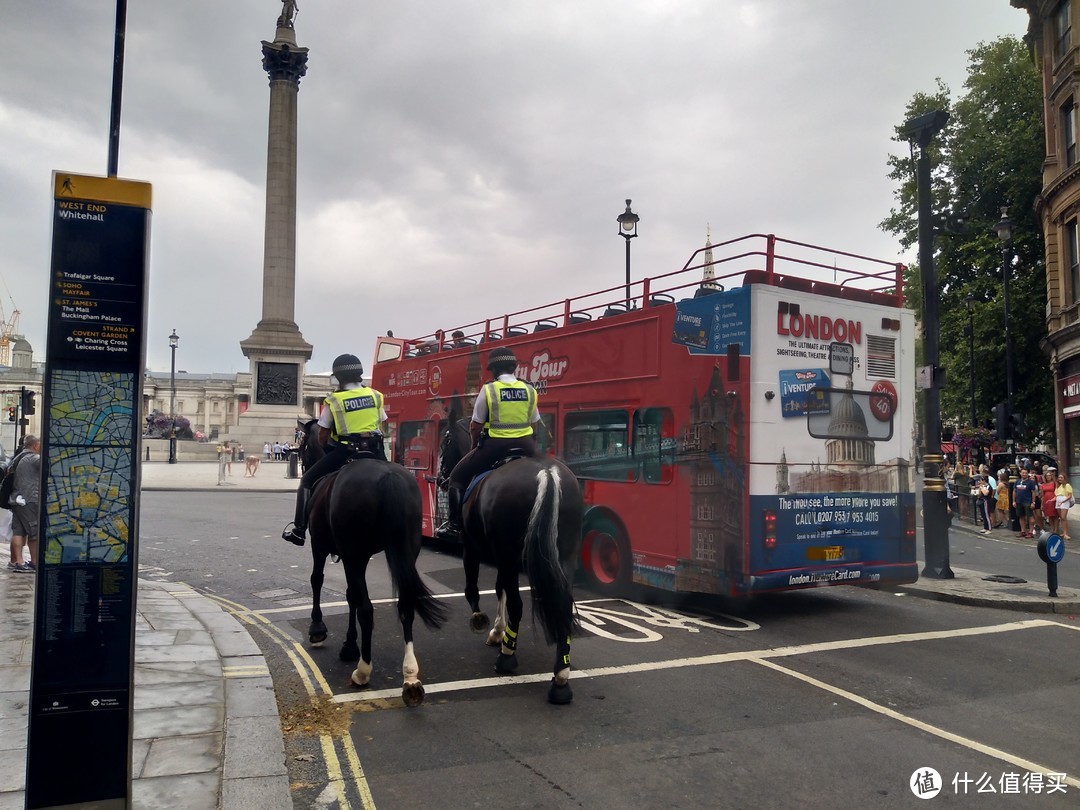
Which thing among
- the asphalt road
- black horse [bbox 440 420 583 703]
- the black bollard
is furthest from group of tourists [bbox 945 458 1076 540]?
black horse [bbox 440 420 583 703]

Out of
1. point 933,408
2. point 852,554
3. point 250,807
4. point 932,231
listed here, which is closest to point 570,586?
point 250,807

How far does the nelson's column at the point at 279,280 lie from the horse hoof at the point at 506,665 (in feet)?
121

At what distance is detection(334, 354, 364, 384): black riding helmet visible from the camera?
7.27 meters

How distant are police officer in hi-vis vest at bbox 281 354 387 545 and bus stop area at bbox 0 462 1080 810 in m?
1.81

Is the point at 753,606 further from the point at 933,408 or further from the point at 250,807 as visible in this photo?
the point at 250,807

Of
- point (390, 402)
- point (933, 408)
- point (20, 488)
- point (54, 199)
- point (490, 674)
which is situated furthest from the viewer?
point (390, 402)

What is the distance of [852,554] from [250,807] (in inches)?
285

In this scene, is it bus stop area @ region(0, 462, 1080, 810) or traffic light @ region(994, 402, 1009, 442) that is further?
traffic light @ region(994, 402, 1009, 442)

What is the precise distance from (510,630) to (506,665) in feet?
0.95

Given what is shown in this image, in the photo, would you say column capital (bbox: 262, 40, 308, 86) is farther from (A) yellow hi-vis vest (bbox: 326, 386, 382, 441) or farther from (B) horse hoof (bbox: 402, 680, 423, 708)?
(B) horse hoof (bbox: 402, 680, 423, 708)

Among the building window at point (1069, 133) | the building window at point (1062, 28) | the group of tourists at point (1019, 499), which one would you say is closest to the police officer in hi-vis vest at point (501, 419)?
the group of tourists at point (1019, 499)

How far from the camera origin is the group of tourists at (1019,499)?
1923 centimetres

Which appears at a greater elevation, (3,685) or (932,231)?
(932,231)

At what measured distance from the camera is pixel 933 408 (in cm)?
1273
